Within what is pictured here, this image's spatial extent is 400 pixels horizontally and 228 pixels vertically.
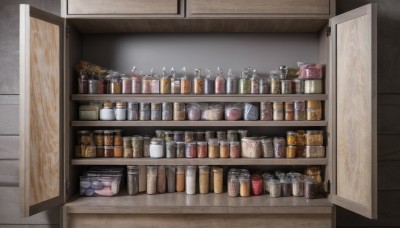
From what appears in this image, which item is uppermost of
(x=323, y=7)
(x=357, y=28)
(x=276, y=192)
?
(x=323, y=7)

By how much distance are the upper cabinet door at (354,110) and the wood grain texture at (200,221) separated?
20cm

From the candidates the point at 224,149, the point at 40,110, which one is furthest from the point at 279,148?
the point at 40,110

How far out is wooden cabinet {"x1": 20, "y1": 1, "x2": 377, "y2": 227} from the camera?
1.88 m

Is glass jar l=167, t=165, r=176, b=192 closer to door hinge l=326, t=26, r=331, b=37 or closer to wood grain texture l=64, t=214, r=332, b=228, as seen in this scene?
wood grain texture l=64, t=214, r=332, b=228

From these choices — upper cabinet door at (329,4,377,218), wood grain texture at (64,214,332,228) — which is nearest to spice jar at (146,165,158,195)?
wood grain texture at (64,214,332,228)

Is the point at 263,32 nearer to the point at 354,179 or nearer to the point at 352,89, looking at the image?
the point at 352,89

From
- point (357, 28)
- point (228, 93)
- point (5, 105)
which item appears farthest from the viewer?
point (5, 105)

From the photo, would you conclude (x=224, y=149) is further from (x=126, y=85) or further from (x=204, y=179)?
(x=126, y=85)

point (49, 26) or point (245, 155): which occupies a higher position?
point (49, 26)

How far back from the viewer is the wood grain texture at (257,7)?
205cm

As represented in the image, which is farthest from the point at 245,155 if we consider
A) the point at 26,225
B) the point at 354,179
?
the point at 26,225

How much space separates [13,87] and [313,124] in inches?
74.9

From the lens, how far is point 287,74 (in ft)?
7.48

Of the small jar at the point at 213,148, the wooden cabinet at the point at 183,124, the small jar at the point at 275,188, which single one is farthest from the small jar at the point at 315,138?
the small jar at the point at 213,148
